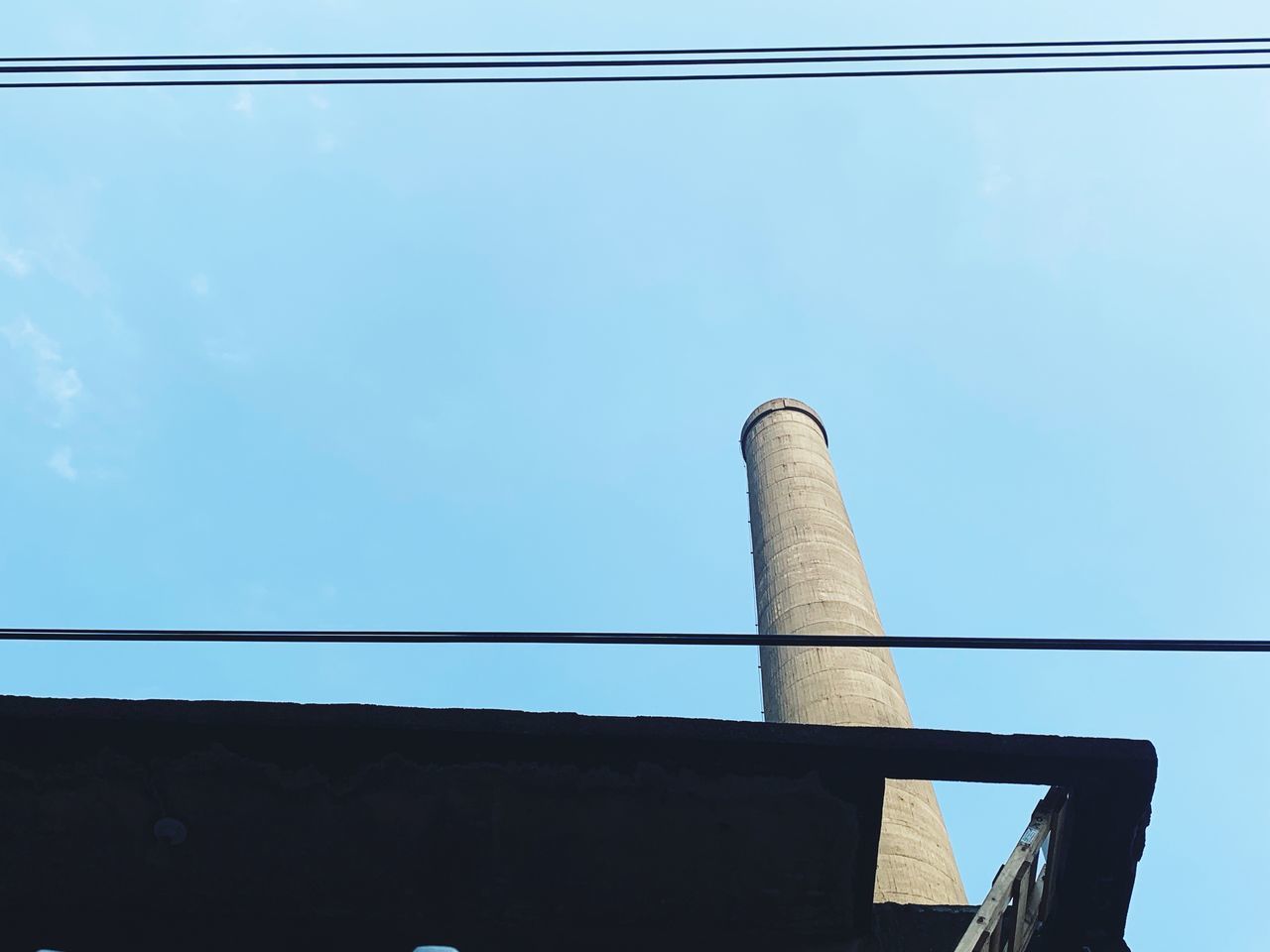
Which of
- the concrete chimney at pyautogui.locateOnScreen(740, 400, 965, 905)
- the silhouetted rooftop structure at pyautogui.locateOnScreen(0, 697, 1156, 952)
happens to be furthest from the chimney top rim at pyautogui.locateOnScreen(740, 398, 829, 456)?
the silhouetted rooftop structure at pyautogui.locateOnScreen(0, 697, 1156, 952)

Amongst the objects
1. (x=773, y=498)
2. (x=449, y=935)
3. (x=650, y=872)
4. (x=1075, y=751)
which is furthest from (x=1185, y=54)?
(x=773, y=498)

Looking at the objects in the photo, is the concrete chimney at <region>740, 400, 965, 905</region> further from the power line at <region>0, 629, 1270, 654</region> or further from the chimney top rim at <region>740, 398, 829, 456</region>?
the power line at <region>0, 629, 1270, 654</region>

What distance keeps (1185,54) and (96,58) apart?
196 inches

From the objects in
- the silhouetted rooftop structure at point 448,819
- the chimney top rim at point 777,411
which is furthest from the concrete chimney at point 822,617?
the silhouetted rooftop structure at point 448,819

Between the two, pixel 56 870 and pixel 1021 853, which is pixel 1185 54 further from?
pixel 56 870

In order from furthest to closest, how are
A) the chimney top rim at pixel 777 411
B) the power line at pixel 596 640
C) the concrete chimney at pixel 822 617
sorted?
the chimney top rim at pixel 777 411 < the concrete chimney at pixel 822 617 < the power line at pixel 596 640

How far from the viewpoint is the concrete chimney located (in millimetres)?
11070

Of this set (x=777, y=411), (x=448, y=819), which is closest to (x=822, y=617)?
(x=777, y=411)

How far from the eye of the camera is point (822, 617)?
47.8 ft

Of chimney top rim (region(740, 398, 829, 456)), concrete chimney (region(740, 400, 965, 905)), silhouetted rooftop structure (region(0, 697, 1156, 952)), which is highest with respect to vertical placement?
chimney top rim (region(740, 398, 829, 456))

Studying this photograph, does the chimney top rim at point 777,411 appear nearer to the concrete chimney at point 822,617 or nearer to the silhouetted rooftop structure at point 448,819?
the concrete chimney at point 822,617

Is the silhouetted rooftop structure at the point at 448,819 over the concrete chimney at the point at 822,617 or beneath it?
beneath

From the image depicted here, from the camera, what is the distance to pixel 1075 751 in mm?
4371

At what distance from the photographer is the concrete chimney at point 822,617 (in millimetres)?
11070
